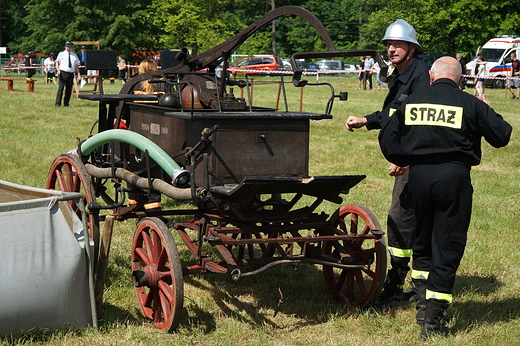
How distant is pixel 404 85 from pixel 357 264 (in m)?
1.45

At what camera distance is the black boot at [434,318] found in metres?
4.84

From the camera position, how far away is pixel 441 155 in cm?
467

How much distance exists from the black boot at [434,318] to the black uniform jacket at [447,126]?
0.98 meters

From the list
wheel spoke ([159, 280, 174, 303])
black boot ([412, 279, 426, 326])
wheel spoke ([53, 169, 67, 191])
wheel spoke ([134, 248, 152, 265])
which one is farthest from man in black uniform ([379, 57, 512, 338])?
wheel spoke ([53, 169, 67, 191])

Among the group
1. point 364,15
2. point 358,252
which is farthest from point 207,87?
point 364,15

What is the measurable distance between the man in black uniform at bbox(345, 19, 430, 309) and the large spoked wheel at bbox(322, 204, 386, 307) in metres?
0.19

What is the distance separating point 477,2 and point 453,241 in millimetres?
42838

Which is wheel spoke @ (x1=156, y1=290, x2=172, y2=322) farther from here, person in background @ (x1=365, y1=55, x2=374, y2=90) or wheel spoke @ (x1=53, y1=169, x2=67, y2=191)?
person in background @ (x1=365, y1=55, x2=374, y2=90)

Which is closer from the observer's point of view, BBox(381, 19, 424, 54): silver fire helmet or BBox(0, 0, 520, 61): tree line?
BBox(381, 19, 424, 54): silver fire helmet

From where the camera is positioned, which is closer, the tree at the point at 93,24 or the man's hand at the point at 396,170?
the man's hand at the point at 396,170

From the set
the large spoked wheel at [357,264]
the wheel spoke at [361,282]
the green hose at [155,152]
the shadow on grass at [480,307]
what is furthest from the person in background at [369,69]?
the green hose at [155,152]

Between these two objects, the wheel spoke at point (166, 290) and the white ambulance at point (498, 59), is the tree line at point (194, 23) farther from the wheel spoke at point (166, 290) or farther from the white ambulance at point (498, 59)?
the wheel spoke at point (166, 290)

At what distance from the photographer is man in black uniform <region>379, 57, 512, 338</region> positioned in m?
4.63

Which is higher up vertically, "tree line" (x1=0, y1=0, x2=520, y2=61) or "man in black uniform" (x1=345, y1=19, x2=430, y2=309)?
"tree line" (x1=0, y1=0, x2=520, y2=61)
